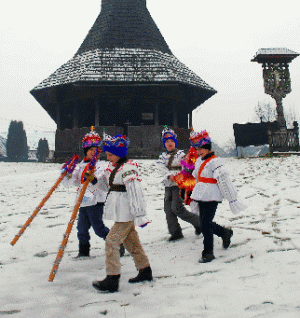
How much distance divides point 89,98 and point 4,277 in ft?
40.4

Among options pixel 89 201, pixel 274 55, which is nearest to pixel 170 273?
pixel 89 201

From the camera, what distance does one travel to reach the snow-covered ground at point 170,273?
7.29 feet

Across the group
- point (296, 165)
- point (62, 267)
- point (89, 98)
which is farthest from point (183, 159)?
point (89, 98)

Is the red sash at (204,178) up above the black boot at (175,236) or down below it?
above

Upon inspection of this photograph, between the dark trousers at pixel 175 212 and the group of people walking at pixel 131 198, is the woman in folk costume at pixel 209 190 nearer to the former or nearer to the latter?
the group of people walking at pixel 131 198

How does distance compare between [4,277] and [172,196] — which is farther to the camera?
[172,196]

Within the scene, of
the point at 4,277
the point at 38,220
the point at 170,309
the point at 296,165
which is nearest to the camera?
the point at 170,309

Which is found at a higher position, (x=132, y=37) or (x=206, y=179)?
(x=132, y=37)

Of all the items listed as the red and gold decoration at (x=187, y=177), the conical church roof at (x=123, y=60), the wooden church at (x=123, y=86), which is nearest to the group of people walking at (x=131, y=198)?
the red and gold decoration at (x=187, y=177)

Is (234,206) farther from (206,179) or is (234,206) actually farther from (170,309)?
(170,309)

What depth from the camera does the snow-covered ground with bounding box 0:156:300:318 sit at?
2221 millimetres

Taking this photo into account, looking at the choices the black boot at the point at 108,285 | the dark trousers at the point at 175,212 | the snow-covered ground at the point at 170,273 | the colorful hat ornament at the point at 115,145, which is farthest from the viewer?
the dark trousers at the point at 175,212

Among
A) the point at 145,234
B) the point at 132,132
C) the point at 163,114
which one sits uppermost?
the point at 163,114

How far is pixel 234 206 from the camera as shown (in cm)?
328
